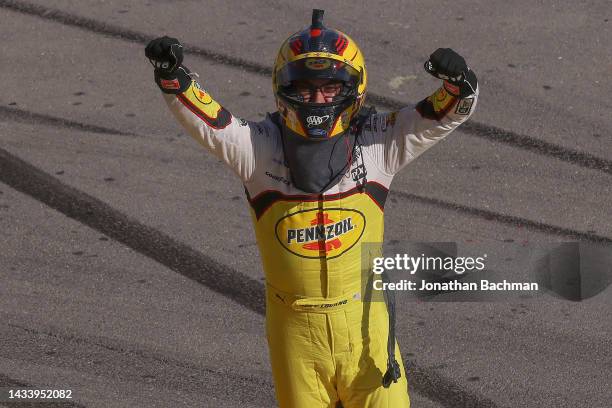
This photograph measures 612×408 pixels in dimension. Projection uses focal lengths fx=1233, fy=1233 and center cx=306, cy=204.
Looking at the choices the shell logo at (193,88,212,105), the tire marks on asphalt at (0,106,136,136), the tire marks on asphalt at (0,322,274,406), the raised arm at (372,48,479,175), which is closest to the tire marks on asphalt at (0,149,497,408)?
the tire marks on asphalt at (0,106,136,136)

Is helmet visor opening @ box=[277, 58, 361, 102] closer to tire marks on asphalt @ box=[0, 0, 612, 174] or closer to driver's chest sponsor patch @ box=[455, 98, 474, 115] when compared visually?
driver's chest sponsor patch @ box=[455, 98, 474, 115]

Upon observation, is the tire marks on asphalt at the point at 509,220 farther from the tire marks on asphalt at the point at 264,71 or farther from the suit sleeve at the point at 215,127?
the suit sleeve at the point at 215,127

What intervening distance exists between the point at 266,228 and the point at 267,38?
5266 mm

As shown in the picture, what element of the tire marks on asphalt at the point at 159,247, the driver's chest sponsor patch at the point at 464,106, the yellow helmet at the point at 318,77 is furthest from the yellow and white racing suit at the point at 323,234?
the tire marks on asphalt at the point at 159,247

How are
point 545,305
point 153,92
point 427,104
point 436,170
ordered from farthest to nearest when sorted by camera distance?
point 153,92 → point 436,170 → point 545,305 → point 427,104

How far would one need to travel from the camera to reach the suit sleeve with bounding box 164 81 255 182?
17.2ft

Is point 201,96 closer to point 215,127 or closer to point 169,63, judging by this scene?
point 215,127

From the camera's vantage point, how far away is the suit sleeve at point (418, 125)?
204 inches

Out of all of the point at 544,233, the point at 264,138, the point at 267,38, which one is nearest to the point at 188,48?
the point at 267,38

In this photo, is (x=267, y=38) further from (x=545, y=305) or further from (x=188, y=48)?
(x=545, y=305)

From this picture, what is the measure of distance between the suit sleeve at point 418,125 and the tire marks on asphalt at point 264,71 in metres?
3.71

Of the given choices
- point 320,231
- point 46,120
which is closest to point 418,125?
point 320,231

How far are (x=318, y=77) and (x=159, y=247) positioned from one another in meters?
3.31

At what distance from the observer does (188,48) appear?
1034 cm
